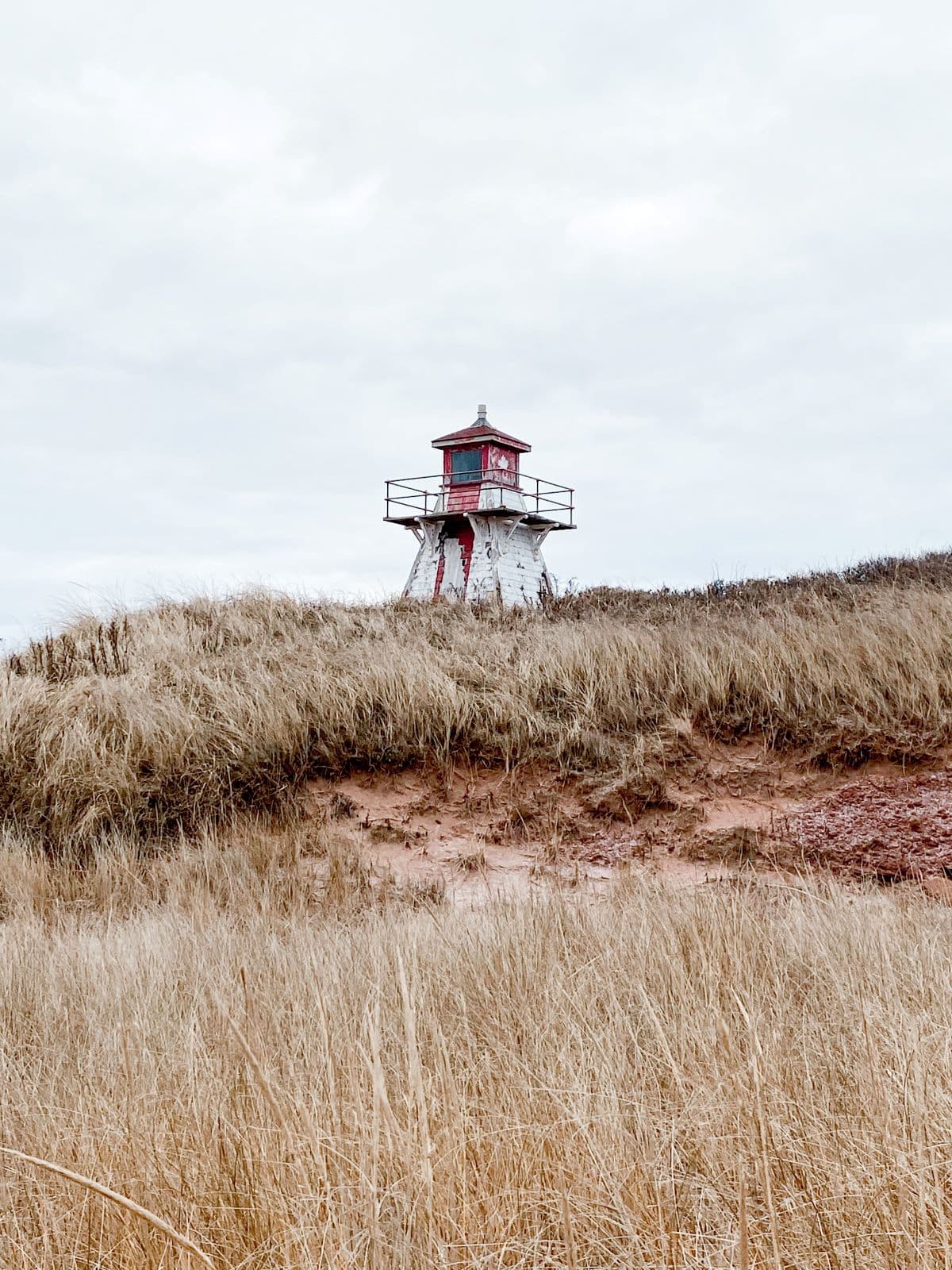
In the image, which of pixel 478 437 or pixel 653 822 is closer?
pixel 653 822

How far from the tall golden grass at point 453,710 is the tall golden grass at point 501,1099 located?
3.74 metres

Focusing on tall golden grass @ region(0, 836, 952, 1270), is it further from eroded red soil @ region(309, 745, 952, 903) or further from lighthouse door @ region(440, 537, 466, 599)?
lighthouse door @ region(440, 537, 466, 599)

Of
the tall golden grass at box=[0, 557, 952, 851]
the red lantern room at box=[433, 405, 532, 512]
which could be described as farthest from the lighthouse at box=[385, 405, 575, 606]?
the tall golden grass at box=[0, 557, 952, 851]

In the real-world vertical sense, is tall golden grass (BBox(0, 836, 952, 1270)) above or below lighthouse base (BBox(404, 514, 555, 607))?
below

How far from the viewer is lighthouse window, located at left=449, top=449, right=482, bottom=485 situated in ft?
95.9

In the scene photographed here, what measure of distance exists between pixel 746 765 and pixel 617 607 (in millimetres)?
5639

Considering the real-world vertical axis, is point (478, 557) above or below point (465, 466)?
below

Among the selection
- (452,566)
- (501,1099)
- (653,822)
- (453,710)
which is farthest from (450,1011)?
(452,566)

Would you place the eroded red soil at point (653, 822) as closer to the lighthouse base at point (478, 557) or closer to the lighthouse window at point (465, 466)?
the lighthouse base at point (478, 557)

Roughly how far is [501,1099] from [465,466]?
92.0 feet

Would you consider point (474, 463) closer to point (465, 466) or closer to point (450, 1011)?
point (465, 466)

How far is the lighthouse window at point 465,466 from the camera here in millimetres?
29219

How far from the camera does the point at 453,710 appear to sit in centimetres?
835

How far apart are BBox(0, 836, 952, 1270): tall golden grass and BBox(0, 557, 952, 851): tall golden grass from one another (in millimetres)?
3736
